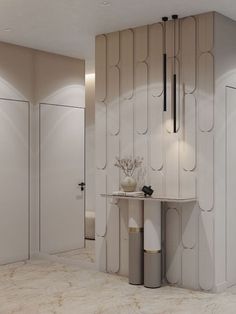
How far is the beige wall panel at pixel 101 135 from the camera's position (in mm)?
5980

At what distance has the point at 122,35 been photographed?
580 cm

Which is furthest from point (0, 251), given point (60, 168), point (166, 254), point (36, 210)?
point (166, 254)

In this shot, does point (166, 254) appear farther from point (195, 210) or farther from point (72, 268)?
point (72, 268)

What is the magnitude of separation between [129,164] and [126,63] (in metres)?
1.19

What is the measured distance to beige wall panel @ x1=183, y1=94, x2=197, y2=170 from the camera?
5199mm

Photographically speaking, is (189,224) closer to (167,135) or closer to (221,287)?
(221,287)

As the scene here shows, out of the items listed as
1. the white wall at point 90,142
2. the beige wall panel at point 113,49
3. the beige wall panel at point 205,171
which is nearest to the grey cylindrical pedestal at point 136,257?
the beige wall panel at point 205,171

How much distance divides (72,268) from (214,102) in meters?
2.75

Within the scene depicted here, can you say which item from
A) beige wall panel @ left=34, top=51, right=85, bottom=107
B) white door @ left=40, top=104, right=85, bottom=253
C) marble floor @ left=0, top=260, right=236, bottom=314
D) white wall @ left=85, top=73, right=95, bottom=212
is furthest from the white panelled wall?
beige wall panel @ left=34, top=51, right=85, bottom=107

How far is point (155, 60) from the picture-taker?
18.0ft

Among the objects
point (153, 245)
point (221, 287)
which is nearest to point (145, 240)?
point (153, 245)

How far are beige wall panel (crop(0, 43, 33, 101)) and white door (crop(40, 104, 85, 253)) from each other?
0.35 metres

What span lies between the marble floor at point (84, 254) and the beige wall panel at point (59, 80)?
1995mm

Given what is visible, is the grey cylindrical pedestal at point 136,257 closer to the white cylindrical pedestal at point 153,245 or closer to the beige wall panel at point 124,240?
the white cylindrical pedestal at point 153,245
